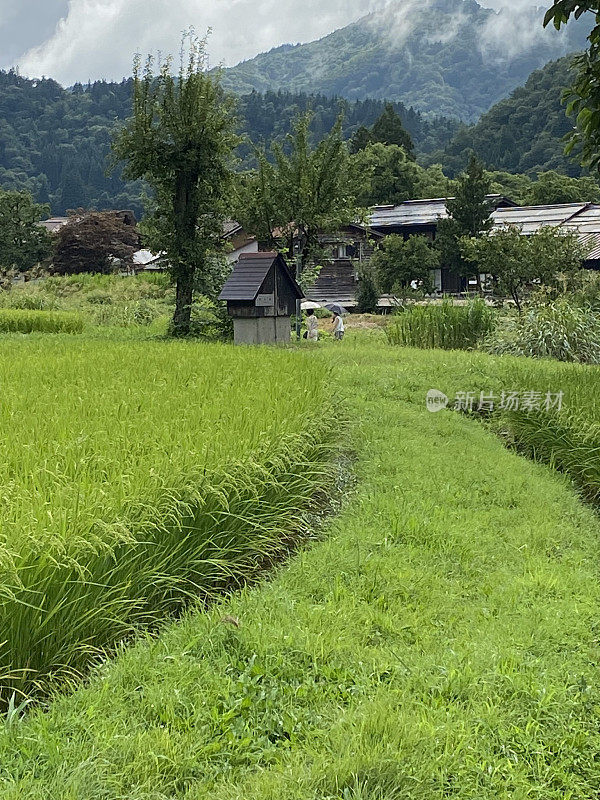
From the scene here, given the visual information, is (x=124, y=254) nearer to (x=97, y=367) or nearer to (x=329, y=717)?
(x=97, y=367)

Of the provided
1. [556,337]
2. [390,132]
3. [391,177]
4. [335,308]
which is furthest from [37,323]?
[390,132]

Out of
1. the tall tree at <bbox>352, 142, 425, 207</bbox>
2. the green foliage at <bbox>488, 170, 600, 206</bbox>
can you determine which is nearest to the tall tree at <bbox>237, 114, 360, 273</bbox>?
the tall tree at <bbox>352, 142, 425, 207</bbox>

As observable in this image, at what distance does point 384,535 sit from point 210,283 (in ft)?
34.3

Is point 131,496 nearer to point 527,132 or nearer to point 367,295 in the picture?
point 367,295

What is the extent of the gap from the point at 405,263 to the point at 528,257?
341 inches

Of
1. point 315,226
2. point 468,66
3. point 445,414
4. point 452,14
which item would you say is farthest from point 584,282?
point 452,14

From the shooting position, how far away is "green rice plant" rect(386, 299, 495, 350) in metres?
12.4

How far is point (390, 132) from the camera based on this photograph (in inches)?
1650

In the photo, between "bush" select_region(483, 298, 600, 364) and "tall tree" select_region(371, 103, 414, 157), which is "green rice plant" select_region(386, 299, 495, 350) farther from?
"tall tree" select_region(371, 103, 414, 157)

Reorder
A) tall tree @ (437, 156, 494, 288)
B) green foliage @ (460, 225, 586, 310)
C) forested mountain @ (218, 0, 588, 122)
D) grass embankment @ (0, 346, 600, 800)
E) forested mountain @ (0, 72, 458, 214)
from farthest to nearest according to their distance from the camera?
1. forested mountain @ (218, 0, 588, 122)
2. forested mountain @ (0, 72, 458, 214)
3. tall tree @ (437, 156, 494, 288)
4. green foliage @ (460, 225, 586, 310)
5. grass embankment @ (0, 346, 600, 800)

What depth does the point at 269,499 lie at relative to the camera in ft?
14.0

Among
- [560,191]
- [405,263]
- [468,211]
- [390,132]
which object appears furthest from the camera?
[390,132]

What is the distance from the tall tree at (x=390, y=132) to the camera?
41781mm

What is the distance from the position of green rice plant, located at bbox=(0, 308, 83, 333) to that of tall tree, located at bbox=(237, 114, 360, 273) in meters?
3.89
